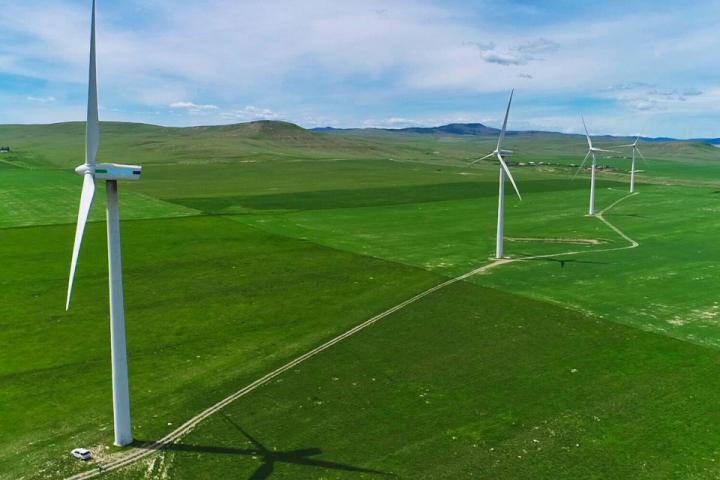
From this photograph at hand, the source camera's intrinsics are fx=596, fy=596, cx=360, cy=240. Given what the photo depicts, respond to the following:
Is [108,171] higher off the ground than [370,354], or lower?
higher

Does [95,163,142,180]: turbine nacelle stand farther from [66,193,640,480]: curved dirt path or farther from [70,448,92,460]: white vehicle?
[66,193,640,480]: curved dirt path

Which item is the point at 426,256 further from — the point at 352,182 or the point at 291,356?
the point at 352,182

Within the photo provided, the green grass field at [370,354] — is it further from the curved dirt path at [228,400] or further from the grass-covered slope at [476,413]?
the curved dirt path at [228,400]

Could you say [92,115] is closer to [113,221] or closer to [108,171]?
[108,171]

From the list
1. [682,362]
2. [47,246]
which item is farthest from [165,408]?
[47,246]

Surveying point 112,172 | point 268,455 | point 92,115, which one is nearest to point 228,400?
point 268,455

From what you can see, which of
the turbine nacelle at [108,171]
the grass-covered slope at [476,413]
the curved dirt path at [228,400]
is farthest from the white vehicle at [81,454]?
the turbine nacelle at [108,171]

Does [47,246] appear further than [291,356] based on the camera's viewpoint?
Yes
